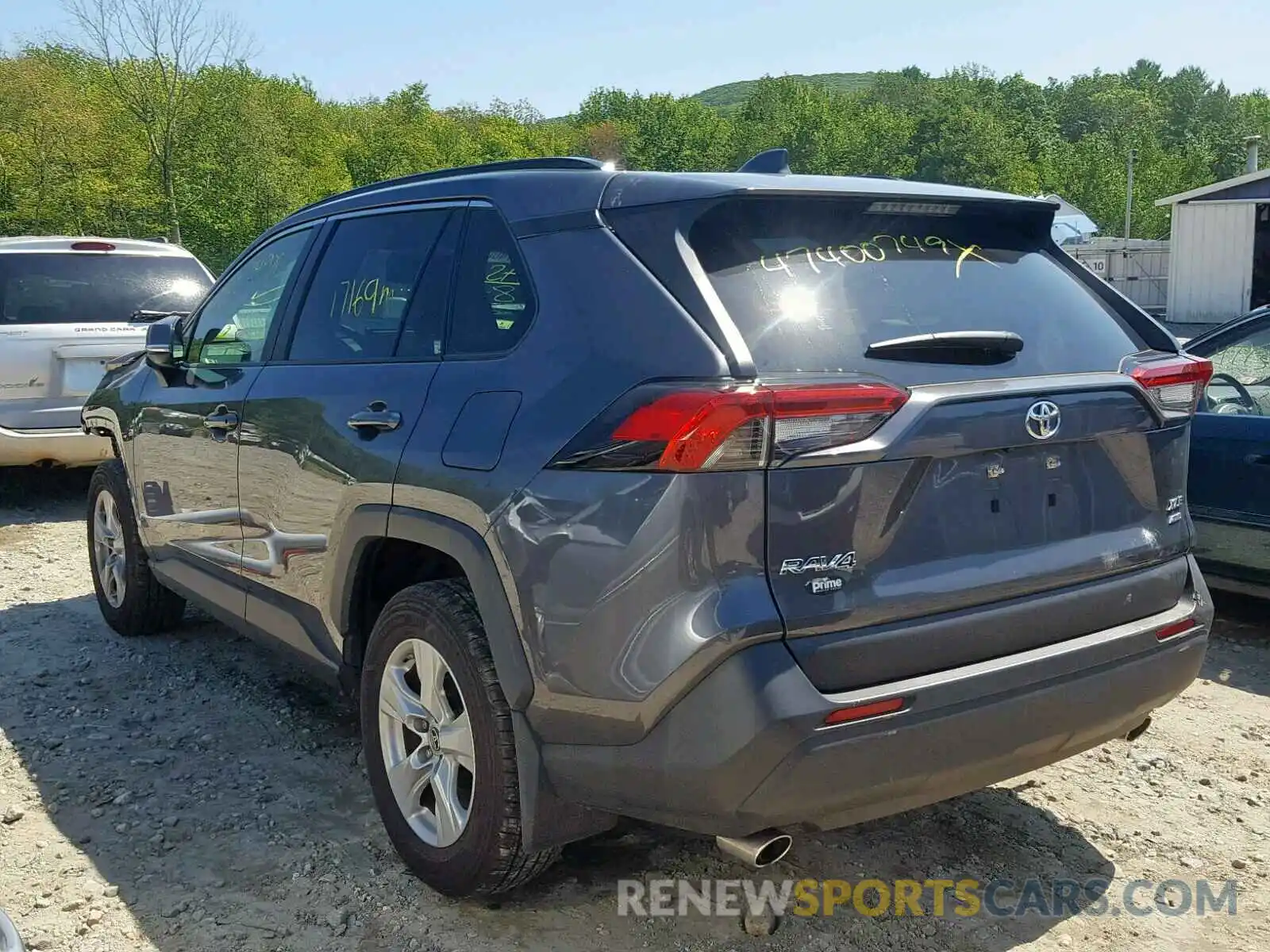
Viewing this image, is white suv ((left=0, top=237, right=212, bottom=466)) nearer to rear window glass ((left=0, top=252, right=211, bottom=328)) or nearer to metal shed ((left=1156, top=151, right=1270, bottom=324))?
rear window glass ((left=0, top=252, right=211, bottom=328))

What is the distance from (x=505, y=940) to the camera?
2.86 m

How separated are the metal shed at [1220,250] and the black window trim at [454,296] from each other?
29.0m

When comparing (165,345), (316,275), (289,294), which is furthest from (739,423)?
(165,345)

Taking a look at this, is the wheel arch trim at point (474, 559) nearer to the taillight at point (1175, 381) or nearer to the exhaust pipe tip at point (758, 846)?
the exhaust pipe tip at point (758, 846)

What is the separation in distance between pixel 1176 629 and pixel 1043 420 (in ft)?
2.32

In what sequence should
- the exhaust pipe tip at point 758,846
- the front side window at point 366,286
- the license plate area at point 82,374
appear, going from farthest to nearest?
the license plate area at point 82,374 < the front side window at point 366,286 < the exhaust pipe tip at point 758,846

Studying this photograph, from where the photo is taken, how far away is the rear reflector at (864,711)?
7.58 ft

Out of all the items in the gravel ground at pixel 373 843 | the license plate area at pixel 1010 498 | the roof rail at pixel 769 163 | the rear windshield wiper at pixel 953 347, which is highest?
the roof rail at pixel 769 163

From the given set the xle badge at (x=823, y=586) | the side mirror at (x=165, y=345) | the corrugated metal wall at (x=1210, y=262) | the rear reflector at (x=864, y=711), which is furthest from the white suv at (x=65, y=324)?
the corrugated metal wall at (x=1210, y=262)

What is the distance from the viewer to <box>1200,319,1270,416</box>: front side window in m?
5.12

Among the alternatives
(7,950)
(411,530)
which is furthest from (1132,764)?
(7,950)

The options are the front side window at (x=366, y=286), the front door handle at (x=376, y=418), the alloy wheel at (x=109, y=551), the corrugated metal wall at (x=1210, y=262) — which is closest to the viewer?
the front door handle at (x=376, y=418)

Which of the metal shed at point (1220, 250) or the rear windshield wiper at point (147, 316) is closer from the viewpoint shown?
the rear windshield wiper at point (147, 316)

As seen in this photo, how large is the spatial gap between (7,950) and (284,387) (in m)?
2.18
